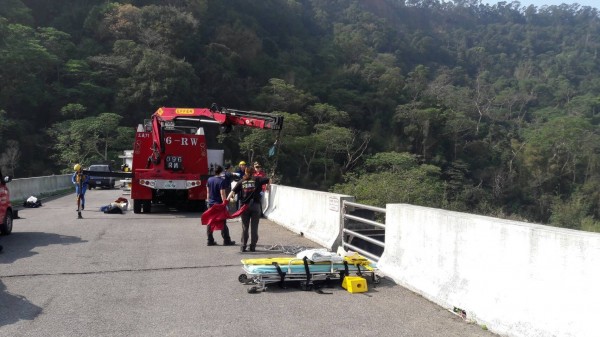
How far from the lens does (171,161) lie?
1859cm

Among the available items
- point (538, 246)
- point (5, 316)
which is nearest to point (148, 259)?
point (5, 316)

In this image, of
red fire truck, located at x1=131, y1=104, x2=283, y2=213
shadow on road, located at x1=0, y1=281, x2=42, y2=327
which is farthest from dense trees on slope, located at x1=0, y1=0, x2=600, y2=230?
shadow on road, located at x1=0, y1=281, x2=42, y2=327

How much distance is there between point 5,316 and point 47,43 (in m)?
58.6

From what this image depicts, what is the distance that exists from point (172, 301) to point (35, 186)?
Answer: 23.8m

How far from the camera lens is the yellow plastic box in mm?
7711

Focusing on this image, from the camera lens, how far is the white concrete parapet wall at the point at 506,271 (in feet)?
15.9

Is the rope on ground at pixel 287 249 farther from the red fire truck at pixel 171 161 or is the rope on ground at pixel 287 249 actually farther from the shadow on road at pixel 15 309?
the red fire truck at pixel 171 161

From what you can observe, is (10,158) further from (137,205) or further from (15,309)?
(15,309)

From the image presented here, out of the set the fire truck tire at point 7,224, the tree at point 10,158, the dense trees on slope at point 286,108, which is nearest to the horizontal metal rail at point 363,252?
the fire truck tire at point 7,224

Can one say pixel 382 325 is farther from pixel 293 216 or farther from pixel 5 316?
pixel 293 216

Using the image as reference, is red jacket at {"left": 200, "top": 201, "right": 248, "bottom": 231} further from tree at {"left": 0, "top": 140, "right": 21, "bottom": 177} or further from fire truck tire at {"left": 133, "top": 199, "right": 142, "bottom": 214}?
tree at {"left": 0, "top": 140, "right": 21, "bottom": 177}

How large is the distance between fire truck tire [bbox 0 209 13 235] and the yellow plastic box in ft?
28.1

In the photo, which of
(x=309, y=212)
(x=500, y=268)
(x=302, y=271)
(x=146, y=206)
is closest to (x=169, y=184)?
(x=146, y=206)

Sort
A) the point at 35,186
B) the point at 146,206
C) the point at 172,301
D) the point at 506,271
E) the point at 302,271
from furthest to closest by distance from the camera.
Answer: the point at 35,186 < the point at 146,206 < the point at 302,271 < the point at 172,301 < the point at 506,271
